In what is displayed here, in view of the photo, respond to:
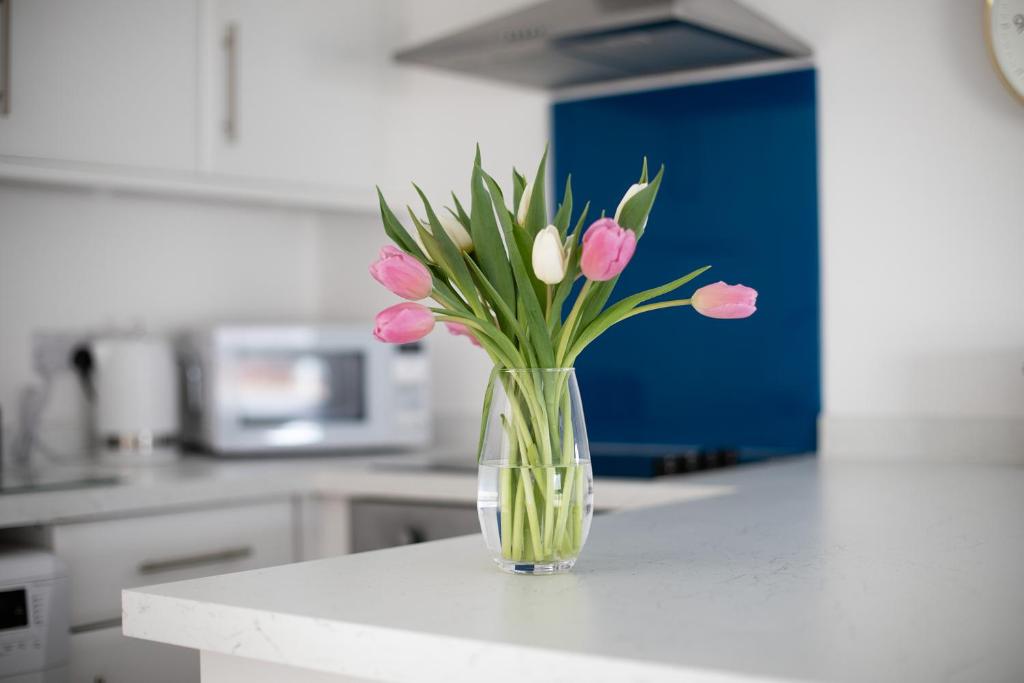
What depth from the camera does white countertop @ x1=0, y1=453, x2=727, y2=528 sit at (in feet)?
6.61

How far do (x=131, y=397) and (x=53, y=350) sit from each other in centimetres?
26

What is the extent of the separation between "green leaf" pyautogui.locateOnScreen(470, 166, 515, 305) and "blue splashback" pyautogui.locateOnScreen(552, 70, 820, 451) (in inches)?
56.3

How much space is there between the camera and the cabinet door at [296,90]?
2.59m

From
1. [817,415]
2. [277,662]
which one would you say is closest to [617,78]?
[817,415]

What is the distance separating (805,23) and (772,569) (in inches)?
64.3

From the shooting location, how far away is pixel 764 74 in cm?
251

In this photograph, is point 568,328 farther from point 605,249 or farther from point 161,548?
point 161,548

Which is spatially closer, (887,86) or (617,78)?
(887,86)

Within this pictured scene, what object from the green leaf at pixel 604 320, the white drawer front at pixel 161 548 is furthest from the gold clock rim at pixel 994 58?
the white drawer front at pixel 161 548

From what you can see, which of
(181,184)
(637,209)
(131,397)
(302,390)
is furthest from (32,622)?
(637,209)

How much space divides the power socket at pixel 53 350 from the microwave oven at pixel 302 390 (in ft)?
0.83

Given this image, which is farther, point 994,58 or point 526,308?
point 994,58

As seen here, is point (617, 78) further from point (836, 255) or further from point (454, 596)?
point (454, 596)

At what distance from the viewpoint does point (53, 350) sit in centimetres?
270
